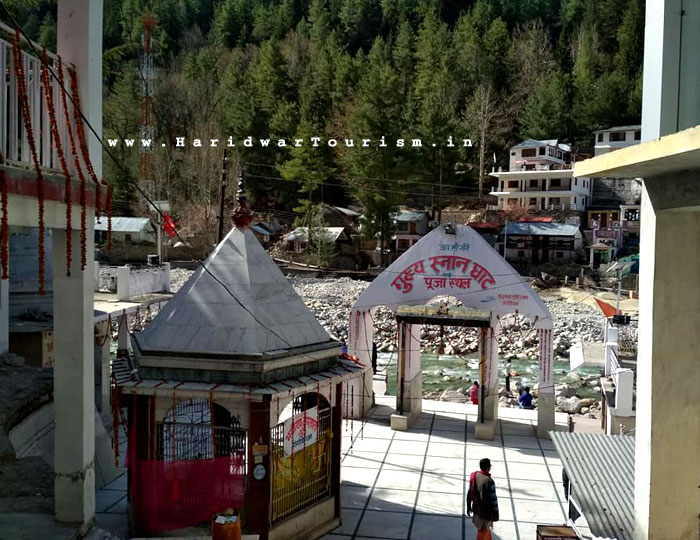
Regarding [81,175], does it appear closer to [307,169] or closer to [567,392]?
[567,392]

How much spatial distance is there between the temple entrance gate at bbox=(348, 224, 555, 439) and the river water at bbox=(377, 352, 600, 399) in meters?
9.08

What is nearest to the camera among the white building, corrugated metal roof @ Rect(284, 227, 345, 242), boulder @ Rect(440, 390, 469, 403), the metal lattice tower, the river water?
boulder @ Rect(440, 390, 469, 403)

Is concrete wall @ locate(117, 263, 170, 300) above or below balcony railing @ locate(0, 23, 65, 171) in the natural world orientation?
below

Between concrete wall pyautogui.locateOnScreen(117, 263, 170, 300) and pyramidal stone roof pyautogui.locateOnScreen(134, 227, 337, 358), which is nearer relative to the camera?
pyramidal stone roof pyautogui.locateOnScreen(134, 227, 337, 358)

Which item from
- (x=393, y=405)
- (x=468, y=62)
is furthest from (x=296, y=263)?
(x=393, y=405)

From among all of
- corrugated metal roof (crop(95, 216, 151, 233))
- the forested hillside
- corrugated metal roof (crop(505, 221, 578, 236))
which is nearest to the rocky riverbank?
corrugated metal roof (crop(505, 221, 578, 236))

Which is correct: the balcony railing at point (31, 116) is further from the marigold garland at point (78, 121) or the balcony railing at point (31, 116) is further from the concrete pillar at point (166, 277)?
the concrete pillar at point (166, 277)

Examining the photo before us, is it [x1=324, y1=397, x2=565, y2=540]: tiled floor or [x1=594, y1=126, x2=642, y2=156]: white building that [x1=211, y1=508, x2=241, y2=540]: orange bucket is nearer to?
[x1=324, y1=397, x2=565, y2=540]: tiled floor

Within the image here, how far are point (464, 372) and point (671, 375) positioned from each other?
931 inches

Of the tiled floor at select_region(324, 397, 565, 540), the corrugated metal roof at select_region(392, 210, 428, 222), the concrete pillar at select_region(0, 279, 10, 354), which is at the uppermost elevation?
the corrugated metal roof at select_region(392, 210, 428, 222)

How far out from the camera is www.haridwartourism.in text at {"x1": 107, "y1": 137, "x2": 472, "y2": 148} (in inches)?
1989

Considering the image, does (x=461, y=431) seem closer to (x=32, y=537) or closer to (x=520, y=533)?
(x=520, y=533)

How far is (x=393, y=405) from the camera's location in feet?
58.7

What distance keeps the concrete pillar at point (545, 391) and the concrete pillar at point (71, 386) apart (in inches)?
416
